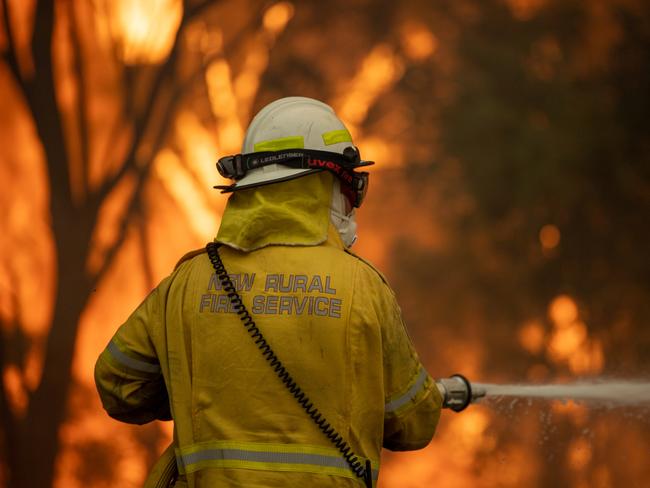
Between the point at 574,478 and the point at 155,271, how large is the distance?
289cm

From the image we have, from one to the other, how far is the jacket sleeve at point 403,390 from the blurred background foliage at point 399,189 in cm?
282

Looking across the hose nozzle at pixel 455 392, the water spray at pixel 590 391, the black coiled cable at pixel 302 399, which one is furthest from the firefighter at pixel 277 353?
the water spray at pixel 590 391

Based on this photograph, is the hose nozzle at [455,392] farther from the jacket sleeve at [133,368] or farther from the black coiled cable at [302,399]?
the jacket sleeve at [133,368]

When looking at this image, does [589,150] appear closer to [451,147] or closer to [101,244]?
[451,147]

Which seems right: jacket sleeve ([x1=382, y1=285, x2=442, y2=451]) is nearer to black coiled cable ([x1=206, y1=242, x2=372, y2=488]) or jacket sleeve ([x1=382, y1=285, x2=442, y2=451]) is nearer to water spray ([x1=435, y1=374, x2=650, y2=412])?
black coiled cable ([x1=206, y1=242, x2=372, y2=488])

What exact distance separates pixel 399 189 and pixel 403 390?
303cm

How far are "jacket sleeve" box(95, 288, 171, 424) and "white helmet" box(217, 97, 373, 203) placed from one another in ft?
1.41

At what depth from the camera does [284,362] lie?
222cm

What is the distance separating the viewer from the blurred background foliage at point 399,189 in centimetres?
486

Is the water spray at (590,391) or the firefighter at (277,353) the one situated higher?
the firefighter at (277,353)

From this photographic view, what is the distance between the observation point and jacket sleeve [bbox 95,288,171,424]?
7.95 ft

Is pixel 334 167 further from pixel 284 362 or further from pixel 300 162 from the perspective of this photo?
pixel 284 362

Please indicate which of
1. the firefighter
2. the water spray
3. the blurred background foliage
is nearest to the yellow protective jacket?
the firefighter

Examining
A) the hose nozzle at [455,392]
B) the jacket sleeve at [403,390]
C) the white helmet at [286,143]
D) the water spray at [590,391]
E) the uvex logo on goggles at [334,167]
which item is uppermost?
the white helmet at [286,143]
